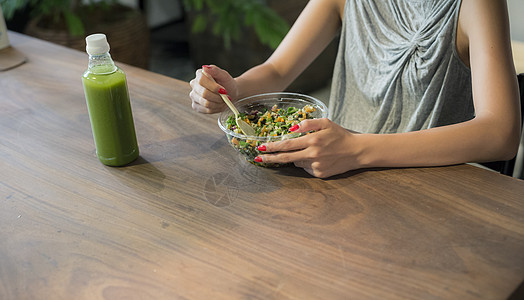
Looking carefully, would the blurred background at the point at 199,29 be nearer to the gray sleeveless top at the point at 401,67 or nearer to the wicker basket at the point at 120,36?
the wicker basket at the point at 120,36

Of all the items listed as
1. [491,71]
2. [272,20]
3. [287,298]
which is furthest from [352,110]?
[272,20]

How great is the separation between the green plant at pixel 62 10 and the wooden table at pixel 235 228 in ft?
5.39

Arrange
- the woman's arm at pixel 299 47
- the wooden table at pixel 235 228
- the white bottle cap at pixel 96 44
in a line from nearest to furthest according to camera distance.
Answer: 1. the wooden table at pixel 235 228
2. the white bottle cap at pixel 96 44
3. the woman's arm at pixel 299 47

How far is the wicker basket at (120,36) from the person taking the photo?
8.83 ft

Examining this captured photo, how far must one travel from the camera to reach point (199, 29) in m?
3.08

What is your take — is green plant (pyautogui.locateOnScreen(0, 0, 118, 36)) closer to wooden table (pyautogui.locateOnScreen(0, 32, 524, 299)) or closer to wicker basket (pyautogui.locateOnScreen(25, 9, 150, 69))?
wicker basket (pyautogui.locateOnScreen(25, 9, 150, 69))

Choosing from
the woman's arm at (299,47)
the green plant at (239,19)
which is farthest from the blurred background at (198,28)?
the woman's arm at (299,47)

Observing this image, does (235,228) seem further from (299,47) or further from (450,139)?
(299,47)

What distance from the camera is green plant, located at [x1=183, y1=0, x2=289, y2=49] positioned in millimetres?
2676

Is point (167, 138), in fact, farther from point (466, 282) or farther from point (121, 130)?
point (466, 282)

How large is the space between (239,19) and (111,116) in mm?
2037

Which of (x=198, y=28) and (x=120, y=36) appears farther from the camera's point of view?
(x=198, y=28)

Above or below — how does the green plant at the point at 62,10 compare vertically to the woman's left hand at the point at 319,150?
above

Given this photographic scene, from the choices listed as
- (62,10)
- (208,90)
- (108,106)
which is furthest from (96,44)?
(62,10)
